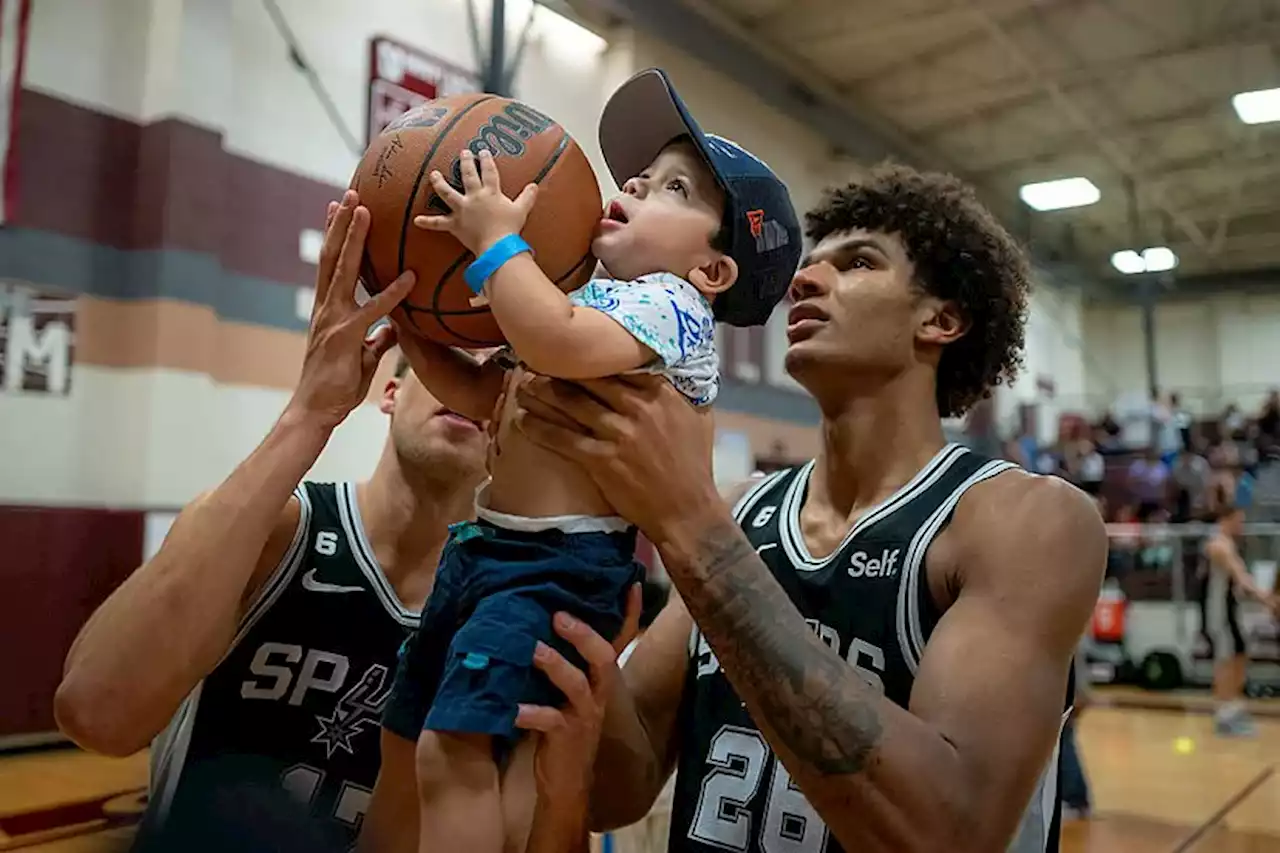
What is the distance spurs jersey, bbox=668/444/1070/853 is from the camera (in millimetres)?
1644

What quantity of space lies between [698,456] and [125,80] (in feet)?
18.7

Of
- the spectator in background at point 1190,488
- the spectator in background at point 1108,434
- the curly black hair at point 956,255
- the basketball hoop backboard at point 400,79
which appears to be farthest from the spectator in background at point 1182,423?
the curly black hair at point 956,255

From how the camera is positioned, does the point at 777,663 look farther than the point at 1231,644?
No

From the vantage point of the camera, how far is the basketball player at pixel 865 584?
4.69 feet

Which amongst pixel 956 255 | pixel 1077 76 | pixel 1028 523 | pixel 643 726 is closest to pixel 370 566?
pixel 643 726

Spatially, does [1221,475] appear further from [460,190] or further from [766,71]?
[460,190]

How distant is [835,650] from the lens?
170 centimetres

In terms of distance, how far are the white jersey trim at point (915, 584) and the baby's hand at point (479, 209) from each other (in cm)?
78

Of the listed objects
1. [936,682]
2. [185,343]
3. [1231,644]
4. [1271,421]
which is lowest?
[1231,644]

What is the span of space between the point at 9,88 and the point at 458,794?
5.62m

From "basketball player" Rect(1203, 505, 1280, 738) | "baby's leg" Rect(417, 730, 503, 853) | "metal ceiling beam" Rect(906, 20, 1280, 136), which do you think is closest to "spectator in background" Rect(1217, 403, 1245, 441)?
"metal ceiling beam" Rect(906, 20, 1280, 136)

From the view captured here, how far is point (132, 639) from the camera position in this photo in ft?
5.14

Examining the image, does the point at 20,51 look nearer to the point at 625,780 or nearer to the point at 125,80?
the point at 125,80

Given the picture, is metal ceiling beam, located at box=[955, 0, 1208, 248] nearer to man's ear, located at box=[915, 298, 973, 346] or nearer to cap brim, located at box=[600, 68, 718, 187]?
man's ear, located at box=[915, 298, 973, 346]
